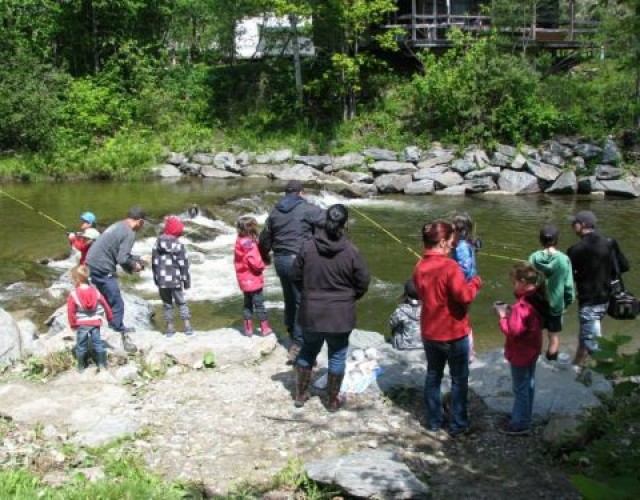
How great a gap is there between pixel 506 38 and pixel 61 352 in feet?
76.4

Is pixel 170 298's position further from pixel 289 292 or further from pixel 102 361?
pixel 289 292

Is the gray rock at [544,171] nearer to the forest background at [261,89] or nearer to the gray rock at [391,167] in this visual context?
the forest background at [261,89]

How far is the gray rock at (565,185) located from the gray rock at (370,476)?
17.2 metres

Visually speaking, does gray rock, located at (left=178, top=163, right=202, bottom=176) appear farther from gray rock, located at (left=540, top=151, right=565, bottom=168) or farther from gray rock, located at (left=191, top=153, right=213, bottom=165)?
gray rock, located at (left=540, top=151, right=565, bottom=168)

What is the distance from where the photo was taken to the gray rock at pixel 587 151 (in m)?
22.0

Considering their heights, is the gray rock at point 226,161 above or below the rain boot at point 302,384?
above

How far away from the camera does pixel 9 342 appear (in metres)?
7.45

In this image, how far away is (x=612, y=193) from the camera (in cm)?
2020

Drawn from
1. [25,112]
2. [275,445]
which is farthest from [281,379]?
[25,112]

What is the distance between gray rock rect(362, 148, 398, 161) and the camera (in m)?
23.3

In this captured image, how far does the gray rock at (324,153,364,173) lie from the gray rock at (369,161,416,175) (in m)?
0.61

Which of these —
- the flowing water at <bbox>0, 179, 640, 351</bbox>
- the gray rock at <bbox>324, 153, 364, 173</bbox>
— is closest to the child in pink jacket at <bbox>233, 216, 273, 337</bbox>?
the flowing water at <bbox>0, 179, 640, 351</bbox>

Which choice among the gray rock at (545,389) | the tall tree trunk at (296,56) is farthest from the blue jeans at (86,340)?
the tall tree trunk at (296,56)

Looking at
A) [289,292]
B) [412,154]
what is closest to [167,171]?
[412,154]
